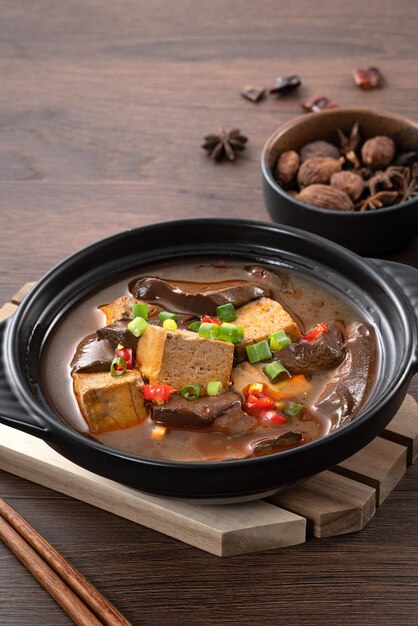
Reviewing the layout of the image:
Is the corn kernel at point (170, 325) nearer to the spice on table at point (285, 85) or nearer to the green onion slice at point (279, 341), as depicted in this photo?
the green onion slice at point (279, 341)

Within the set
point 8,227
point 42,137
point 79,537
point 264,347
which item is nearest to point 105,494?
point 79,537

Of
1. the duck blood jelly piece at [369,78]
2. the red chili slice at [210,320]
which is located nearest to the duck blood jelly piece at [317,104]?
the duck blood jelly piece at [369,78]

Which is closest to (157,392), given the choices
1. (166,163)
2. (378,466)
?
(378,466)

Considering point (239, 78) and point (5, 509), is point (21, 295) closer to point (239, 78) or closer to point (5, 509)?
point (5, 509)

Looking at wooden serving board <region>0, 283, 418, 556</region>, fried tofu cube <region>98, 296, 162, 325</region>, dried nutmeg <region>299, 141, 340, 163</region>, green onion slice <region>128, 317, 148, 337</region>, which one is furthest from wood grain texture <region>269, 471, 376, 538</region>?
dried nutmeg <region>299, 141, 340, 163</region>

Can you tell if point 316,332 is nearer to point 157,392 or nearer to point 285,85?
point 157,392

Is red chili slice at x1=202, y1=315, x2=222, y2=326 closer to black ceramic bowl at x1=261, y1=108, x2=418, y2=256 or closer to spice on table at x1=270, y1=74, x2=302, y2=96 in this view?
black ceramic bowl at x1=261, y1=108, x2=418, y2=256
